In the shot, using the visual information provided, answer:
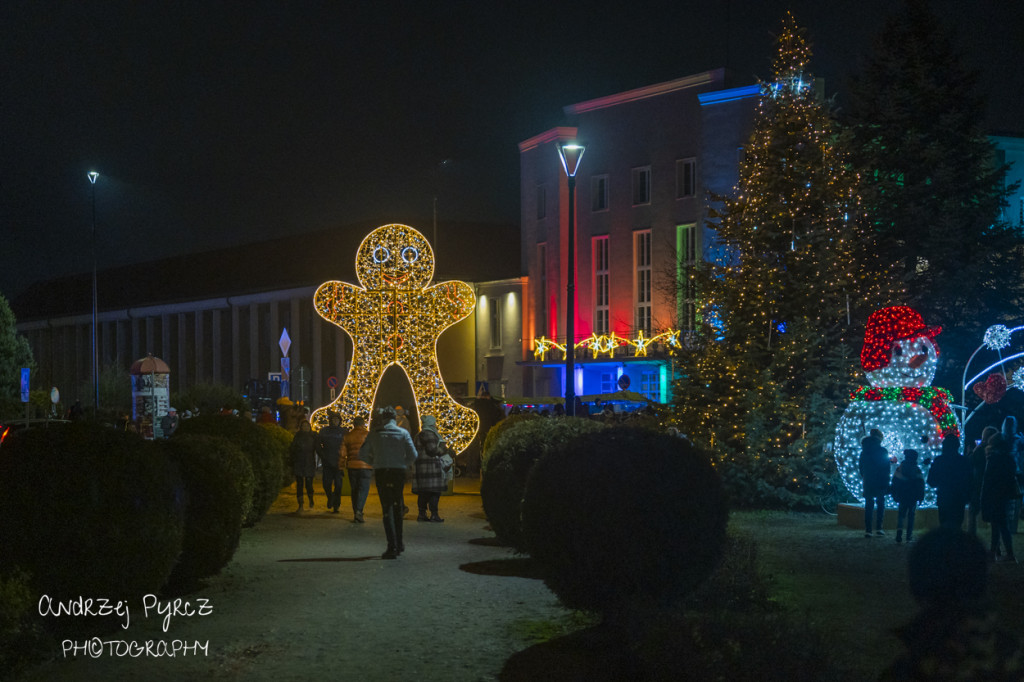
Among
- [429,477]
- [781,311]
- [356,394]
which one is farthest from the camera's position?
[356,394]

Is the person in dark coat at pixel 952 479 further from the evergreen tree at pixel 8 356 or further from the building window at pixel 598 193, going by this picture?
the evergreen tree at pixel 8 356

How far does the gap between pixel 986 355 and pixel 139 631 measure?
111ft

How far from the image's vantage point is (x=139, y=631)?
972cm

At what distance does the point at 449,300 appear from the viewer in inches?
1021

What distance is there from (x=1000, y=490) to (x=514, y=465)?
570cm

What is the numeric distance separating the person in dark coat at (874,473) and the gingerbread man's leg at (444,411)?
388 inches

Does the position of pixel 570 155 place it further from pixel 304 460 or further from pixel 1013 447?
pixel 1013 447

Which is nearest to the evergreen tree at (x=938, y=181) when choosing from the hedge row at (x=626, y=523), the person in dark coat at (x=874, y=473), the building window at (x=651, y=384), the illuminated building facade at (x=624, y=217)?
the illuminated building facade at (x=624, y=217)

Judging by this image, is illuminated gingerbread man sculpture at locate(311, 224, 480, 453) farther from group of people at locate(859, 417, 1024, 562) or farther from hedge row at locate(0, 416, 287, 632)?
hedge row at locate(0, 416, 287, 632)

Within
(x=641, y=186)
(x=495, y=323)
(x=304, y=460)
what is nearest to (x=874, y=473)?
(x=304, y=460)

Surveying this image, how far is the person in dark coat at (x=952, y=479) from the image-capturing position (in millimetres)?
14969

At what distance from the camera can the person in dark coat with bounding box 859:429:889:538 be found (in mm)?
16750

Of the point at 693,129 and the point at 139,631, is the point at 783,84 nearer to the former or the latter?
the point at 139,631

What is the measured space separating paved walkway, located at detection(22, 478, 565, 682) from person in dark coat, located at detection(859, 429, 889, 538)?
17.5 feet
